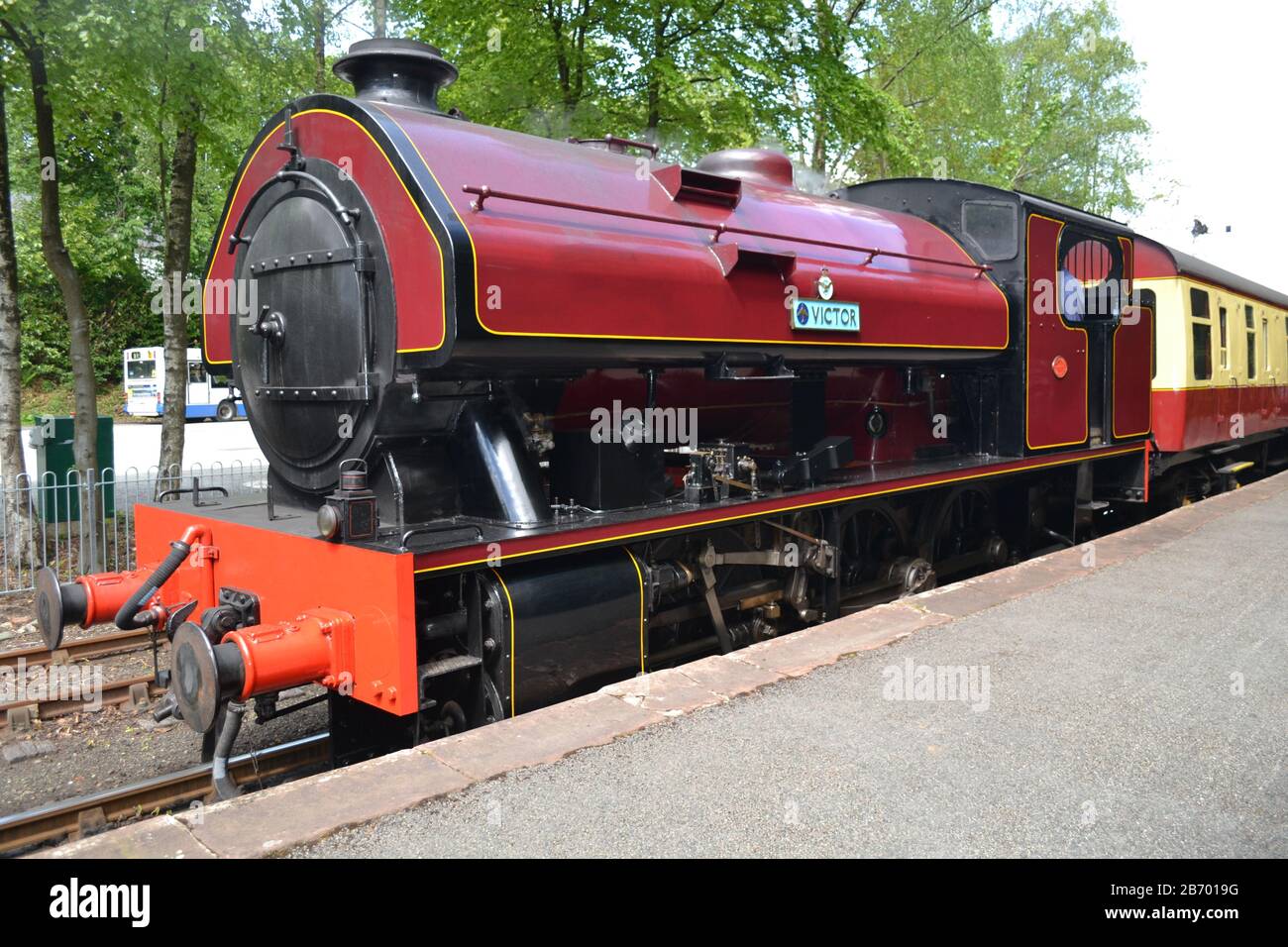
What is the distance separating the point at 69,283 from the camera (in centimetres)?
847

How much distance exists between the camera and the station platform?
9.09 feet

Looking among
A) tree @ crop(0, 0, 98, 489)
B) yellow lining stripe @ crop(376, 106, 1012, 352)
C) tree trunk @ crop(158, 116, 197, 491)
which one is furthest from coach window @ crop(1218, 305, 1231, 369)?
tree @ crop(0, 0, 98, 489)

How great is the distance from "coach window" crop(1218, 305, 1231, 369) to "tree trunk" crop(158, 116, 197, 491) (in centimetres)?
1169

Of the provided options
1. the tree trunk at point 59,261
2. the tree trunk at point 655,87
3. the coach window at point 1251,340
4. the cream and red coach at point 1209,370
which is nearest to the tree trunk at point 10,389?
the tree trunk at point 59,261

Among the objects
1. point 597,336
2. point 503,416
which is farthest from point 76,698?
point 597,336

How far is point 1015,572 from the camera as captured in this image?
6.17 m

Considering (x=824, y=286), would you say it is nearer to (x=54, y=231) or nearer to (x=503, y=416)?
(x=503, y=416)

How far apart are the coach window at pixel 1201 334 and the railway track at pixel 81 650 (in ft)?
35.0

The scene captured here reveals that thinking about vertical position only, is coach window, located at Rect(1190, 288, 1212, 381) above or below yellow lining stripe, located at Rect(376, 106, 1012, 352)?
above

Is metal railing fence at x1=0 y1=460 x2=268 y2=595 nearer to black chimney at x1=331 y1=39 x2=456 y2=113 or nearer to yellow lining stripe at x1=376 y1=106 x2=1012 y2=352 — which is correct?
black chimney at x1=331 y1=39 x2=456 y2=113

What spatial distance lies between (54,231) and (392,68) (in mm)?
5445

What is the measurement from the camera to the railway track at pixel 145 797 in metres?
3.79

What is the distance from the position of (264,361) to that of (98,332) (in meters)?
28.4

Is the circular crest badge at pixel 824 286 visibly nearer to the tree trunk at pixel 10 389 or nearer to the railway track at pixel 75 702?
the railway track at pixel 75 702
